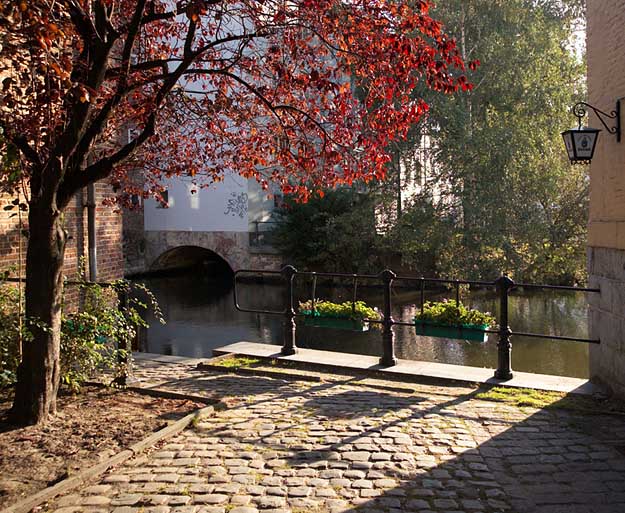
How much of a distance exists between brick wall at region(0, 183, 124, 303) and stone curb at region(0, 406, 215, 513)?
13.2ft

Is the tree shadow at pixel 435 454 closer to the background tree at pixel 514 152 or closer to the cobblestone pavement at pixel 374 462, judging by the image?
the cobblestone pavement at pixel 374 462

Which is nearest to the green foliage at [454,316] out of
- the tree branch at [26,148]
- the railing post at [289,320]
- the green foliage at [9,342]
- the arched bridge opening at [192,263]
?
the railing post at [289,320]

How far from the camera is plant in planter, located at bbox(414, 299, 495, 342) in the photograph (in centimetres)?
777

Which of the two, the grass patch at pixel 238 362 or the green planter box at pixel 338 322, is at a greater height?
the green planter box at pixel 338 322

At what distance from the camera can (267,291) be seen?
2492 cm

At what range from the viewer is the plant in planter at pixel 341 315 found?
28.4ft

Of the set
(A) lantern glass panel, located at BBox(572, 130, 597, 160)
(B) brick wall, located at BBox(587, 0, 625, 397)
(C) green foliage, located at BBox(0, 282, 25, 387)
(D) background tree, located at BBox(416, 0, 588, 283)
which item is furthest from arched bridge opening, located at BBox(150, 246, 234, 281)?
(A) lantern glass panel, located at BBox(572, 130, 597, 160)

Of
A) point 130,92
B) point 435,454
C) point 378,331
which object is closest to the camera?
point 435,454

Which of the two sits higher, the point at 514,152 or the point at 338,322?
the point at 514,152

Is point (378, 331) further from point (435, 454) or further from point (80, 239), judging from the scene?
point (435, 454)

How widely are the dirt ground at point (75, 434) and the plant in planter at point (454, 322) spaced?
3108 millimetres

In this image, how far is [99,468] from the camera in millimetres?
4516

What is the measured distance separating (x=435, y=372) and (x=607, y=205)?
257 centimetres

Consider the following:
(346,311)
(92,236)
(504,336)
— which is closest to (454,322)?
(504,336)
